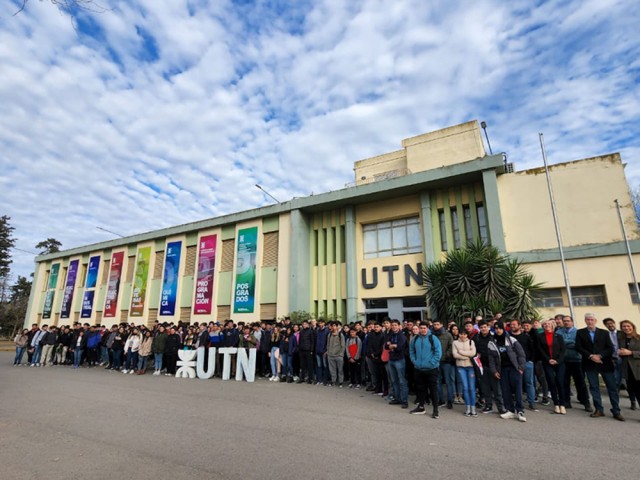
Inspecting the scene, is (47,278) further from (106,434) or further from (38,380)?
(106,434)

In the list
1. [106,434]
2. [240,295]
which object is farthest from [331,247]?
[106,434]

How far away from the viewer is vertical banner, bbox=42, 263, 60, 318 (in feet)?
103

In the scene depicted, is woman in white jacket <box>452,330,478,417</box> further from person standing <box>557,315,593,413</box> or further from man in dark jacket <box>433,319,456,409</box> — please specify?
person standing <box>557,315,593,413</box>

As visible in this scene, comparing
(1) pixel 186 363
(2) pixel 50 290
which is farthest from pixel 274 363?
(2) pixel 50 290

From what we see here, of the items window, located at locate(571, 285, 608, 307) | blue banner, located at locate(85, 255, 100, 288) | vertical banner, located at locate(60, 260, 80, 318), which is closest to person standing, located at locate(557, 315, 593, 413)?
window, located at locate(571, 285, 608, 307)

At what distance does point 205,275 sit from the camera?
22.1 metres

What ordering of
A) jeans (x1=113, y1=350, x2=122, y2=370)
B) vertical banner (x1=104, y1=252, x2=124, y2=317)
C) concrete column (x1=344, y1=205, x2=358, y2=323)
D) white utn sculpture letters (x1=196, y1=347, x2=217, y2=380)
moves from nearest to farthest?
white utn sculpture letters (x1=196, y1=347, x2=217, y2=380) < jeans (x1=113, y1=350, x2=122, y2=370) < concrete column (x1=344, y1=205, x2=358, y2=323) < vertical banner (x1=104, y1=252, x2=124, y2=317)

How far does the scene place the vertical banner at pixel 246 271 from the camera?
1989 cm

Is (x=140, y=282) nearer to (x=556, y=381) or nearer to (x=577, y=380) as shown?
(x=556, y=381)

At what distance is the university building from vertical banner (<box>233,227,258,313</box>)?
2.8 inches

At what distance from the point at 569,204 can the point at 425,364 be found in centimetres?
1052

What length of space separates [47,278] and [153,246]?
1534 cm

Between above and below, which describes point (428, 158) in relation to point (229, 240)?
above

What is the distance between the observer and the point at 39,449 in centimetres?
496
